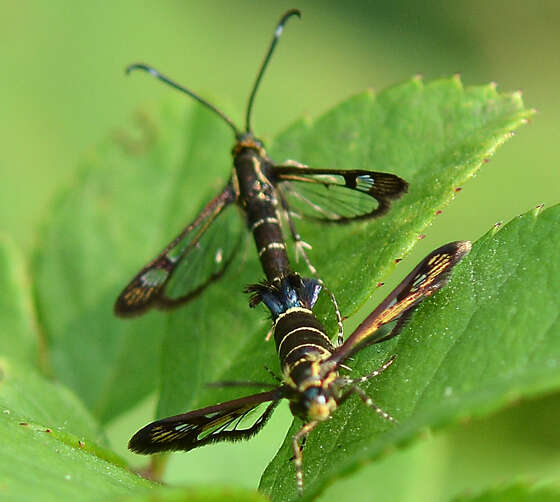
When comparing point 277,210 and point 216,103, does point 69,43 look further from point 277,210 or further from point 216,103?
point 277,210

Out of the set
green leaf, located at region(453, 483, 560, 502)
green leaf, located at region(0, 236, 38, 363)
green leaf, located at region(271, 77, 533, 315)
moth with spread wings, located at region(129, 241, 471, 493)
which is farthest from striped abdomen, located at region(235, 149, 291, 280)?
green leaf, located at region(453, 483, 560, 502)

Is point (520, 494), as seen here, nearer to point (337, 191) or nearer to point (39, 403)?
point (39, 403)

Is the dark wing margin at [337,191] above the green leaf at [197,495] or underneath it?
above

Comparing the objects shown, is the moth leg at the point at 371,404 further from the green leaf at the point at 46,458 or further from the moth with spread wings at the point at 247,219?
the moth with spread wings at the point at 247,219

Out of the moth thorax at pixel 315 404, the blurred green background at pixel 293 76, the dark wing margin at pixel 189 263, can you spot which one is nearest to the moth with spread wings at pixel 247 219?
the dark wing margin at pixel 189 263

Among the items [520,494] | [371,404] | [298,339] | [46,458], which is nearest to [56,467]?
[46,458]

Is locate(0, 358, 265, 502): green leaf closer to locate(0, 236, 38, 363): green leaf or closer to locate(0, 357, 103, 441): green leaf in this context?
locate(0, 357, 103, 441): green leaf
